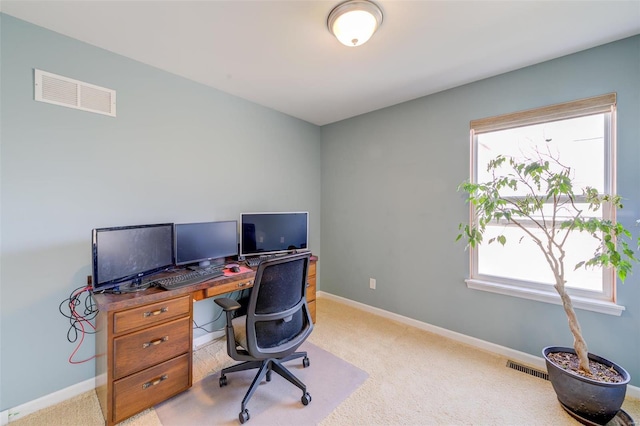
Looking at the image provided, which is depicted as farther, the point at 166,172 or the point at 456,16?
the point at 166,172

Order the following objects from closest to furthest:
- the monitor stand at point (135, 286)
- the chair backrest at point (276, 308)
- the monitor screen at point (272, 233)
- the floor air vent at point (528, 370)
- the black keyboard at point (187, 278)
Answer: the chair backrest at point (276, 308) → the monitor stand at point (135, 286) → the black keyboard at point (187, 278) → the floor air vent at point (528, 370) → the monitor screen at point (272, 233)

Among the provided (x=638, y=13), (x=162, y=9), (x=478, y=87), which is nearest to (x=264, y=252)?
(x=162, y=9)

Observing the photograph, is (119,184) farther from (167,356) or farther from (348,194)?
(348,194)

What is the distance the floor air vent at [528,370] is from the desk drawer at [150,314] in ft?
8.79

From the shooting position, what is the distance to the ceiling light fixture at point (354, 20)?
57.8 inches

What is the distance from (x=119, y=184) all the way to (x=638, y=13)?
12.4 ft

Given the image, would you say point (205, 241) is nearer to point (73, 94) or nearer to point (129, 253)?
point (129, 253)

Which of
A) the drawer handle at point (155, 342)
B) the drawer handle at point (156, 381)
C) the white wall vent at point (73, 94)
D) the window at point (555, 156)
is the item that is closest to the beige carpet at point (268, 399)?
the drawer handle at point (156, 381)

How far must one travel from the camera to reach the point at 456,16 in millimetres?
1592

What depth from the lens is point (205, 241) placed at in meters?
2.33

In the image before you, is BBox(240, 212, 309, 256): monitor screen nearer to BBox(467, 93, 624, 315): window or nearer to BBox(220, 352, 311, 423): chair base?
BBox(220, 352, 311, 423): chair base

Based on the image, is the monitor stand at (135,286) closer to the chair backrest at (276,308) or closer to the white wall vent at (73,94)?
the chair backrest at (276,308)

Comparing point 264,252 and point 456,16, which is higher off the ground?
point 456,16

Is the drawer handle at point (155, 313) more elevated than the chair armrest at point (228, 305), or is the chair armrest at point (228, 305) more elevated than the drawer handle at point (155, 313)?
the chair armrest at point (228, 305)
